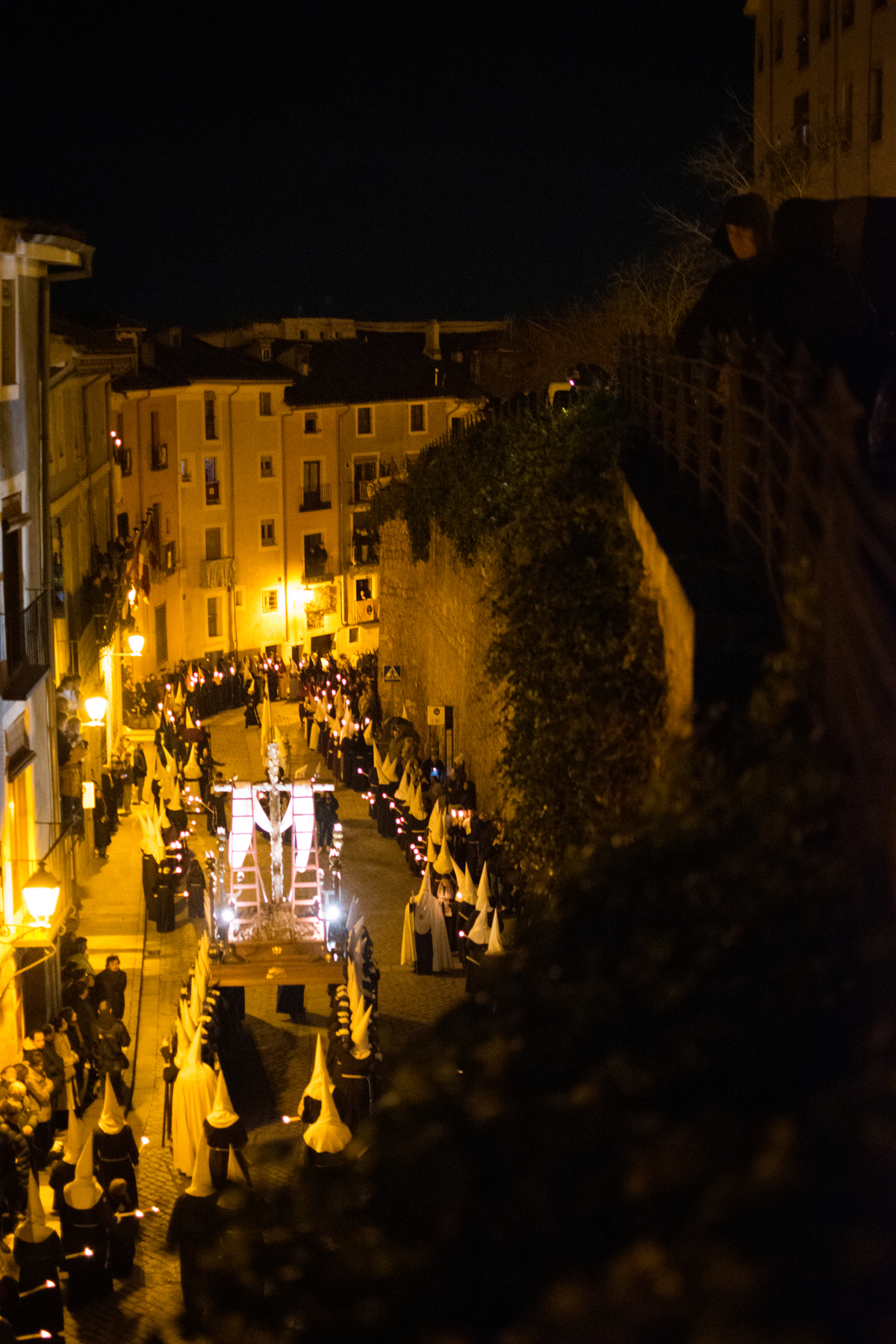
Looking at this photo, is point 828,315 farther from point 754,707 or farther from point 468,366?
point 468,366

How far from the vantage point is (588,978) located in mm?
3748

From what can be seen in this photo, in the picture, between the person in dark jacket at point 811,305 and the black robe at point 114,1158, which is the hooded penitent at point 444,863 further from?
the person in dark jacket at point 811,305

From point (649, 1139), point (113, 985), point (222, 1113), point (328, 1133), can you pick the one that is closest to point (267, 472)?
point (113, 985)

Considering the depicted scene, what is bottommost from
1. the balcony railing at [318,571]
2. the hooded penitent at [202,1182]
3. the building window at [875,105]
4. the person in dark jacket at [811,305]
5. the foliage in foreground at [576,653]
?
the balcony railing at [318,571]

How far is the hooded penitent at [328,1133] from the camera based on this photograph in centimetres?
1032

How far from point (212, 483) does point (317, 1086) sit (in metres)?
36.4

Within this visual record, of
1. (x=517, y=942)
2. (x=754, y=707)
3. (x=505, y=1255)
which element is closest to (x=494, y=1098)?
(x=505, y=1255)

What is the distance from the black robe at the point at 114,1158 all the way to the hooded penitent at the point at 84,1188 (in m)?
0.97

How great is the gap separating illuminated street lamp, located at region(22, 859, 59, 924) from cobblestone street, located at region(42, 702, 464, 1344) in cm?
185

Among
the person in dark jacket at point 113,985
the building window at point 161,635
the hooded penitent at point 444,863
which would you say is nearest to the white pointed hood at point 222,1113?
the person in dark jacket at point 113,985

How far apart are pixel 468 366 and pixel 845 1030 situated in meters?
53.4

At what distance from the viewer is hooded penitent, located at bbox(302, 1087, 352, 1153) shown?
10.3 m

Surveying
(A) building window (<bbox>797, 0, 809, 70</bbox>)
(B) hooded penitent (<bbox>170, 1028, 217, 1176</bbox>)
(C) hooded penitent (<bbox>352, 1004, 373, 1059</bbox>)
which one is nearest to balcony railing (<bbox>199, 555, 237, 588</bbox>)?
(A) building window (<bbox>797, 0, 809, 70</bbox>)

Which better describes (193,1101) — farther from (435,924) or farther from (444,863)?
(444,863)
